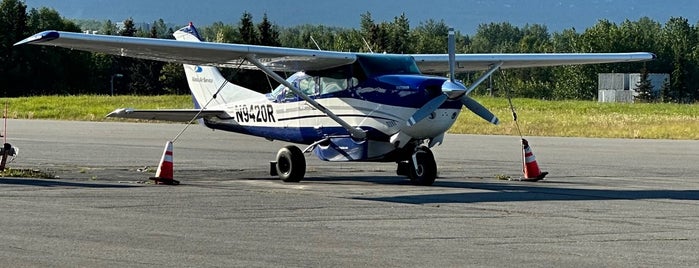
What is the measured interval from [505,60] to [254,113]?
4.40m

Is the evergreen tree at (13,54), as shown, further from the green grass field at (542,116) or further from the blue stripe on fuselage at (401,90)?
the blue stripe on fuselage at (401,90)

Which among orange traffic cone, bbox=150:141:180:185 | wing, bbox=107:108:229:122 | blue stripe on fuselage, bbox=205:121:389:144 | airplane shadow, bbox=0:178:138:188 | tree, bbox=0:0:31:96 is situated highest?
tree, bbox=0:0:31:96

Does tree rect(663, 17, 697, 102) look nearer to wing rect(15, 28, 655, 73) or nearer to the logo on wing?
the logo on wing

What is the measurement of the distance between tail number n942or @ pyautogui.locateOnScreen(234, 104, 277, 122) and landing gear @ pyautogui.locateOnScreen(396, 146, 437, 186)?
319 cm

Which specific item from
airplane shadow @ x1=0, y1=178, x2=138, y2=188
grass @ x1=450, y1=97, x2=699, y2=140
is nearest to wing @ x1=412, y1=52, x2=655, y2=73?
airplane shadow @ x1=0, y1=178, x2=138, y2=188

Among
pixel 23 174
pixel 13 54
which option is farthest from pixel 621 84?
pixel 23 174

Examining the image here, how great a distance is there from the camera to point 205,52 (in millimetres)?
18078

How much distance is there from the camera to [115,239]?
35.5 feet

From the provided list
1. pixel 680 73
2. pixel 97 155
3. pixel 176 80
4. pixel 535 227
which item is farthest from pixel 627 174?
pixel 680 73

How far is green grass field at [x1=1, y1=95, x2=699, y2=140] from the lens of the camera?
38.2 m

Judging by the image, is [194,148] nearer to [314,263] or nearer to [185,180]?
[185,180]

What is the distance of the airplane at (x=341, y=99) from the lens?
17.2 m

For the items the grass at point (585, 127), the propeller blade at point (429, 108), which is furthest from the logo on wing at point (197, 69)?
the grass at point (585, 127)

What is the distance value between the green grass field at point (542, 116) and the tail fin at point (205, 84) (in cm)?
1642
